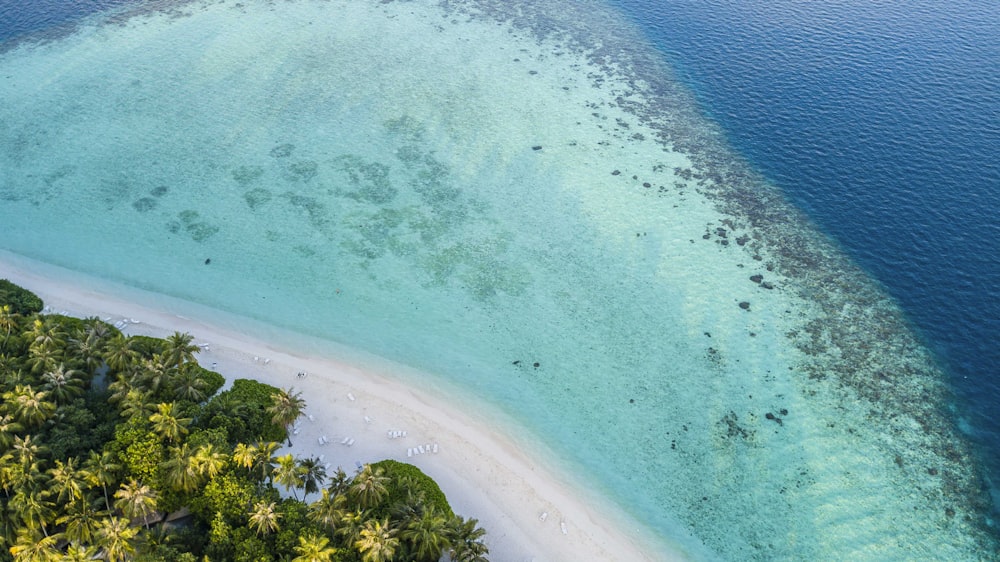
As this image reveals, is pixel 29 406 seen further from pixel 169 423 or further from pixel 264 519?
pixel 264 519

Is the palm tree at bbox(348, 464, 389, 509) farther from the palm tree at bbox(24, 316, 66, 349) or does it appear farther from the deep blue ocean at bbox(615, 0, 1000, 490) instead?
the deep blue ocean at bbox(615, 0, 1000, 490)

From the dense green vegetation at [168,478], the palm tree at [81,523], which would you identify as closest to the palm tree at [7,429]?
the dense green vegetation at [168,478]

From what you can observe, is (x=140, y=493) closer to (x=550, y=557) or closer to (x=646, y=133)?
(x=550, y=557)

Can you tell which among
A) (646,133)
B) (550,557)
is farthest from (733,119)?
(550,557)

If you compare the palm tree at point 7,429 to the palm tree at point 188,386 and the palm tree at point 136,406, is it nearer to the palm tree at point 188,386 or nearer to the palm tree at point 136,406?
the palm tree at point 136,406

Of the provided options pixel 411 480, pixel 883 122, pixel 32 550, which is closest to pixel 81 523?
pixel 32 550

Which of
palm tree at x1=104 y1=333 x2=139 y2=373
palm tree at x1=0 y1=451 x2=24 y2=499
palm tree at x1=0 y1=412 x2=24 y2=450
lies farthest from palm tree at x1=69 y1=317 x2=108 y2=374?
palm tree at x1=0 y1=451 x2=24 y2=499

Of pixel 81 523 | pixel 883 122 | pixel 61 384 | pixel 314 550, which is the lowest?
pixel 81 523
